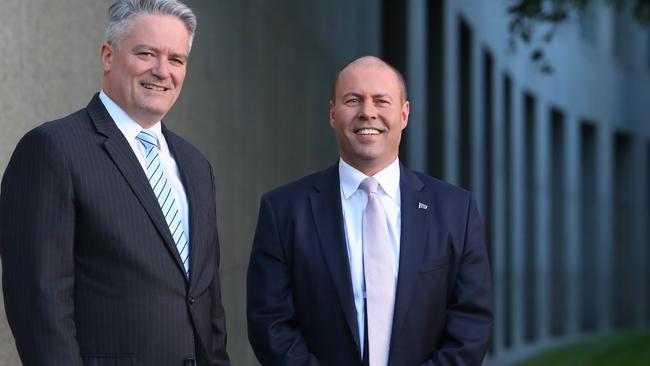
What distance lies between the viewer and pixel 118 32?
3557 millimetres

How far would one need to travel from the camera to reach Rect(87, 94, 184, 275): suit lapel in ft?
11.4

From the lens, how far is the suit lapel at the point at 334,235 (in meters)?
3.82

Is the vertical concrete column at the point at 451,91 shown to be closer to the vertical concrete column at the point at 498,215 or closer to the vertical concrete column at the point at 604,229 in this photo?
the vertical concrete column at the point at 498,215

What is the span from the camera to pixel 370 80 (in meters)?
3.87

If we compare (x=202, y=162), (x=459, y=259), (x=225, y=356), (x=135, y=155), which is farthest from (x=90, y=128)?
(x=459, y=259)

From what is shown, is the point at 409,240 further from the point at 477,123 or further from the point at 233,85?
the point at 477,123

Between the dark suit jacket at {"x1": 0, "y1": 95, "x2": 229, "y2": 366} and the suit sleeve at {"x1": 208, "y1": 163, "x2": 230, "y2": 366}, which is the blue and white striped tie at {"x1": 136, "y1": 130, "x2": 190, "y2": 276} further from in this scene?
the suit sleeve at {"x1": 208, "y1": 163, "x2": 230, "y2": 366}

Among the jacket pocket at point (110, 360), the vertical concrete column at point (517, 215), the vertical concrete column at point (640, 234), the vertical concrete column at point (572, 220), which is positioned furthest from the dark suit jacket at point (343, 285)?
the vertical concrete column at point (640, 234)

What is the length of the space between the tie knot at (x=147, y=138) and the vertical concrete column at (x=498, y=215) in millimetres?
13282

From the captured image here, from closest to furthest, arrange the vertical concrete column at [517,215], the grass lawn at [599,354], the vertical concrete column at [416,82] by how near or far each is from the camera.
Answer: the vertical concrete column at [416,82]
the grass lawn at [599,354]
the vertical concrete column at [517,215]

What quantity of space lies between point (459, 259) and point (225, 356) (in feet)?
2.75

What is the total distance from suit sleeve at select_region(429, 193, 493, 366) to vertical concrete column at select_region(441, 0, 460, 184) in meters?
9.77

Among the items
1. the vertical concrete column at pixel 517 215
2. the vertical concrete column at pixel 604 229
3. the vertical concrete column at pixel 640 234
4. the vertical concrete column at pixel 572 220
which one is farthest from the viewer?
the vertical concrete column at pixel 640 234

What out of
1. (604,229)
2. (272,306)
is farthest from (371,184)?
(604,229)
